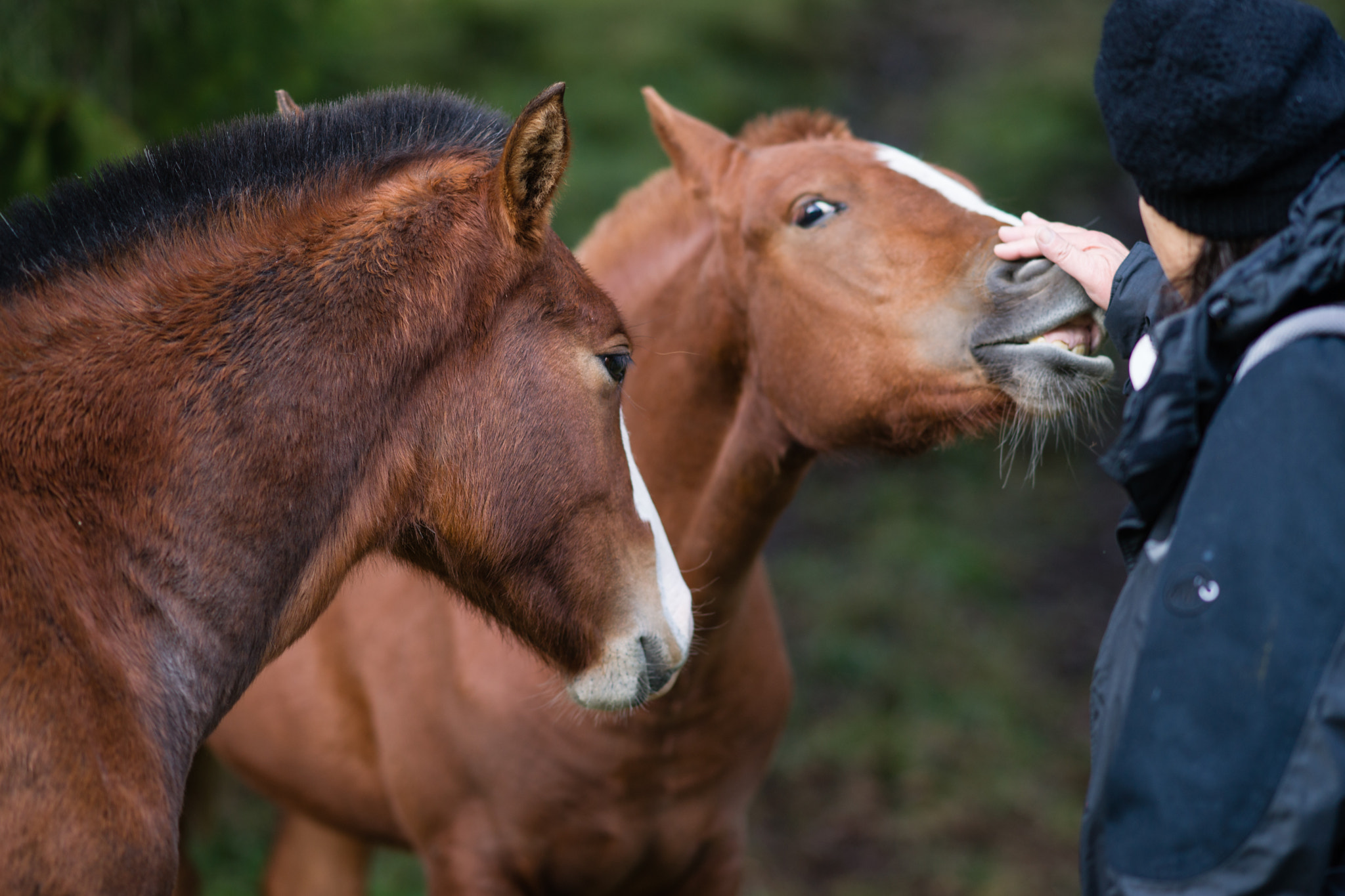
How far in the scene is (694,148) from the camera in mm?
3236

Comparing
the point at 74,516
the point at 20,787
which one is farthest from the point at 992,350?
the point at 20,787

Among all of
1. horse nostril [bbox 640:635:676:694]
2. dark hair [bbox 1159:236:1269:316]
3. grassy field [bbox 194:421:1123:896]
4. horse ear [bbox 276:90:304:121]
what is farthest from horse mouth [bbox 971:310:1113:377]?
grassy field [bbox 194:421:1123:896]

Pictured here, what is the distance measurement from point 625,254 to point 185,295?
5.34ft

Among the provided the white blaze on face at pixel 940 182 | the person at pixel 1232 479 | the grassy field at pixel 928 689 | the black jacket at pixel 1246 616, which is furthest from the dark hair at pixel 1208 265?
the grassy field at pixel 928 689

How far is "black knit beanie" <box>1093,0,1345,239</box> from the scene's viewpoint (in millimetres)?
1515

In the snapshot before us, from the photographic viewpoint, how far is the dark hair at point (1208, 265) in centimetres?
164

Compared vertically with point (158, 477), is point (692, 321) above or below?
below

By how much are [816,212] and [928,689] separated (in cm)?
448

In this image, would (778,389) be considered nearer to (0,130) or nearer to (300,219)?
(300,219)

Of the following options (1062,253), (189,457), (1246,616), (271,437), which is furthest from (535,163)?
(1246,616)

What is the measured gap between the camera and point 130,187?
203cm

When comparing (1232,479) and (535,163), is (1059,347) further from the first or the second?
(535,163)

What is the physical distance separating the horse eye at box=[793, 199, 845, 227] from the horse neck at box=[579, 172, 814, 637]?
0.82 ft

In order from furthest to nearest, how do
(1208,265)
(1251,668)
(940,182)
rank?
(940,182) < (1208,265) < (1251,668)
